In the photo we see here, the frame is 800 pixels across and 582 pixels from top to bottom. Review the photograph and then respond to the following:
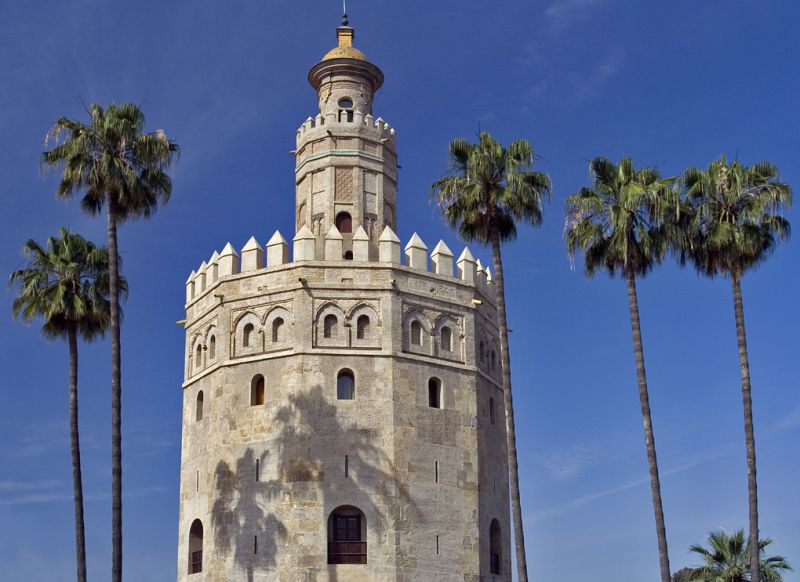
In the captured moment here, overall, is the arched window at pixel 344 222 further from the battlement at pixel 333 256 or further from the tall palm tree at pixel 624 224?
the tall palm tree at pixel 624 224

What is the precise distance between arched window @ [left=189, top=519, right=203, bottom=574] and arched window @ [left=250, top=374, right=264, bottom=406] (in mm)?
4243

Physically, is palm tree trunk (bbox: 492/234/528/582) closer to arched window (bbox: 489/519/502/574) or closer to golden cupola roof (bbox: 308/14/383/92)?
arched window (bbox: 489/519/502/574)

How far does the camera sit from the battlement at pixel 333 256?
112ft

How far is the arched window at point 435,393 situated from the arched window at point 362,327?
2.50m

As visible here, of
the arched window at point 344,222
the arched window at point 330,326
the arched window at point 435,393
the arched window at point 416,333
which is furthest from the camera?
the arched window at point 344,222

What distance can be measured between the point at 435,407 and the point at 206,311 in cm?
817

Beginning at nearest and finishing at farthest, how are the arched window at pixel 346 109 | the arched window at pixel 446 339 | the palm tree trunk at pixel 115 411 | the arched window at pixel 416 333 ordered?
1. the palm tree trunk at pixel 115 411
2. the arched window at pixel 416 333
3. the arched window at pixel 446 339
4. the arched window at pixel 346 109

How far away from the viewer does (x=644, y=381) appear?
28766mm

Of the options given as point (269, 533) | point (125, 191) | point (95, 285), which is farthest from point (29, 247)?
point (269, 533)

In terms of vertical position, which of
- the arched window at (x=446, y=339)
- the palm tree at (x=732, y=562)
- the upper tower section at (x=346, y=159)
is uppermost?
the upper tower section at (x=346, y=159)

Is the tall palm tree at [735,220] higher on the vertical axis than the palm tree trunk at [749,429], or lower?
higher

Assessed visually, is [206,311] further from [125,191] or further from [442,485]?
[442,485]

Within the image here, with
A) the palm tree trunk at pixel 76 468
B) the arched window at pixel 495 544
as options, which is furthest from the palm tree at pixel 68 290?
the arched window at pixel 495 544

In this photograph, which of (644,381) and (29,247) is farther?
(29,247)
